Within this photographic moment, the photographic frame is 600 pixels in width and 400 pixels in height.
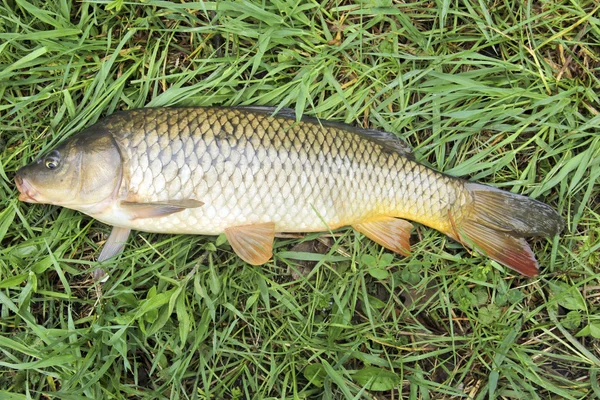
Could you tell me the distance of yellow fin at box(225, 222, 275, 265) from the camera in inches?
90.4

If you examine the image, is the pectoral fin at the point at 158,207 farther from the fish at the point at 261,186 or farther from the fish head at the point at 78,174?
the fish head at the point at 78,174

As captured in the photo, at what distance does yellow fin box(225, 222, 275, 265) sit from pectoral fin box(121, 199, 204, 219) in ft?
0.76

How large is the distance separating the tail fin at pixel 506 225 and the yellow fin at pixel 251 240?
3.05ft

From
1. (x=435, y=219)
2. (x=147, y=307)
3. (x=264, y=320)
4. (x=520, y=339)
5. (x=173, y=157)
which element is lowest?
(x=520, y=339)

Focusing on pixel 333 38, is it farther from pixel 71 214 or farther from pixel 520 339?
pixel 520 339

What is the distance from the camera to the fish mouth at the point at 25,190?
222cm

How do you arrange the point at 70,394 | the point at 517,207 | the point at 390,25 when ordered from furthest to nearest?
the point at 390,25, the point at 517,207, the point at 70,394

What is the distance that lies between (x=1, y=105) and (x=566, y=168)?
2.82 m

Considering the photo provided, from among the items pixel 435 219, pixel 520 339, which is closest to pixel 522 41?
pixel 435 219

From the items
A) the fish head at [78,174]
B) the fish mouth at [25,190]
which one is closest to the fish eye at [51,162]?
the fish head at [78,174]

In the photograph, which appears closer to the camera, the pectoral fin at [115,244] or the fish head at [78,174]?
the fish head at [78,174]

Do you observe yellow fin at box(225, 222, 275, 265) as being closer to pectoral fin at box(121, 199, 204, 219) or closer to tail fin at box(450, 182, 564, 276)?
pectoral fin at box(121, 199, 204, 219)

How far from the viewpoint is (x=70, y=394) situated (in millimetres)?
2178

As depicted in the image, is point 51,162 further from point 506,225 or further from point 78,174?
point 506,225
